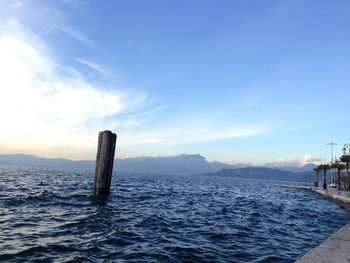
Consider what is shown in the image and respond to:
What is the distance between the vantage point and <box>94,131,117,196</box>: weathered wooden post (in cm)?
2883

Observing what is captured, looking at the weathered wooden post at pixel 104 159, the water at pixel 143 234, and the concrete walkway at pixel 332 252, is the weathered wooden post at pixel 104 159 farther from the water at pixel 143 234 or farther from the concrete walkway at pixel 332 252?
the concrete walkway at pixel 332 252

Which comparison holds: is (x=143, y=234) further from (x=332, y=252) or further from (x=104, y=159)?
(x=104, y=159)

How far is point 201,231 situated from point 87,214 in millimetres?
7280

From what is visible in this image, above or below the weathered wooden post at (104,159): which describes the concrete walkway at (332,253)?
below

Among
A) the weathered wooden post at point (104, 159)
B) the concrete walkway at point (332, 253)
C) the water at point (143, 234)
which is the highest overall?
the weathered wooden post at point (104, 159)

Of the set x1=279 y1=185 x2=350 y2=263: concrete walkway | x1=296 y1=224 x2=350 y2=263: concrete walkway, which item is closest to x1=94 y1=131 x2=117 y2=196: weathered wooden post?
x1=279 y1=185 x2=350 y2=263: concrete walkway

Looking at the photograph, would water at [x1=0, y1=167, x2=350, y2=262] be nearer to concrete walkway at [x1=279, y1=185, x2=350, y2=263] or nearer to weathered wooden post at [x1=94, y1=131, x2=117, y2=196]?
concrete walkway at [x1=279, y1=185, x2=350, y2=263]

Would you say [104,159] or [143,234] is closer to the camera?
[143,234]

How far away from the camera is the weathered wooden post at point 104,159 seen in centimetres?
2883

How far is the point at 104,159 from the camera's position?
28.8 metres

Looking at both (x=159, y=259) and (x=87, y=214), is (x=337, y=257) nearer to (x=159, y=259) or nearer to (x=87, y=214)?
(x=159, y=259)


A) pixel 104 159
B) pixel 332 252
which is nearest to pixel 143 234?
pixel 332 252

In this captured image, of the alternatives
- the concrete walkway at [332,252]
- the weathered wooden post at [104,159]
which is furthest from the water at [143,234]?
the weathered wooden post at [104,159]

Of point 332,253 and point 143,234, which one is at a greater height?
point 332,253
